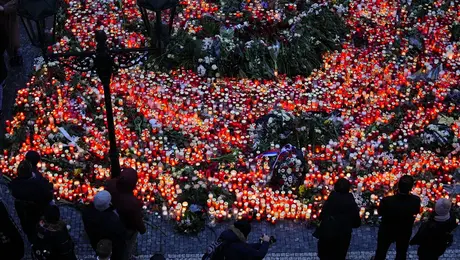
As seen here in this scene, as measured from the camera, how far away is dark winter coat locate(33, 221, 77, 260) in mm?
7578

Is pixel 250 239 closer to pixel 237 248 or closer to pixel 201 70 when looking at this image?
pixel 237 248

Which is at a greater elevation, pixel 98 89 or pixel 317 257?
pixel 98 89

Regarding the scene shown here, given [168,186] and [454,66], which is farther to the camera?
[454,66]

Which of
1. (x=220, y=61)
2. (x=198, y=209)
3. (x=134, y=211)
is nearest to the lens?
(x=134, y=211)

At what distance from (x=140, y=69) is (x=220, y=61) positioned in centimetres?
135

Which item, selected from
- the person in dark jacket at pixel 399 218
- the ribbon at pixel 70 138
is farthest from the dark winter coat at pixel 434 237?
the ribbon at pixel 70 138

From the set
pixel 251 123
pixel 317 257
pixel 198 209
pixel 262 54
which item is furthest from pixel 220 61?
pixel 317 257

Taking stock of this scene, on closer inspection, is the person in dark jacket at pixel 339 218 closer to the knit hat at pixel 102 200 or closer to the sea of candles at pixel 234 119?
the sea of candles at pixel 234 119

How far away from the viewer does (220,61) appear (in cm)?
1211

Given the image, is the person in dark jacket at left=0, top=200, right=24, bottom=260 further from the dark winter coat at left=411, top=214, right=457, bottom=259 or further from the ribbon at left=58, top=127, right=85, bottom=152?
the dark winter coat at left=411, top=214, right=457, bottom=259

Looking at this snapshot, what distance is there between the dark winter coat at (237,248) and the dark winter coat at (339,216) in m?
1.06

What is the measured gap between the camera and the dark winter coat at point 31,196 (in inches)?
323

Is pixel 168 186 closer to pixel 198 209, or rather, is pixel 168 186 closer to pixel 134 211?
pixel 198 209

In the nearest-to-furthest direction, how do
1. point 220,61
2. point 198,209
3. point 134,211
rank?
point 134,211, point 198,209, point 220,61
